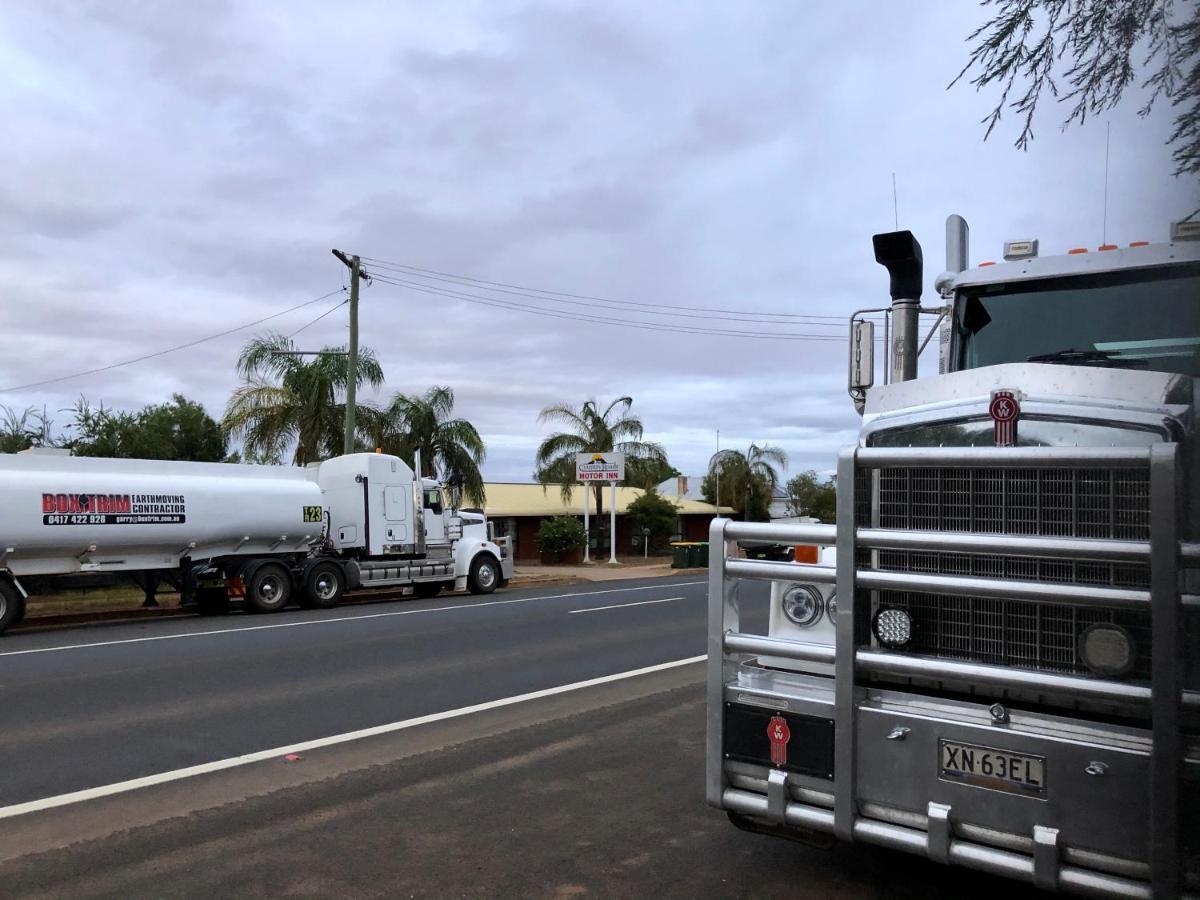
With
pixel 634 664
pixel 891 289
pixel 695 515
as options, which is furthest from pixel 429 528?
pixel 695 515

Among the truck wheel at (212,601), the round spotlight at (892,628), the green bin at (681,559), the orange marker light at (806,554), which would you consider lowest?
the green bin at (681,559)

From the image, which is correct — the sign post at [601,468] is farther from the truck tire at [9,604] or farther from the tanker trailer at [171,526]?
the truck tire at [9,604]

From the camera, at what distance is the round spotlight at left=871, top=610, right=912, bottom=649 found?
394 cm

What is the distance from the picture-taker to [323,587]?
20656 millimetres

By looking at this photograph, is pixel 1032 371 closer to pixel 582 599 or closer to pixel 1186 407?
pixel 1186 407

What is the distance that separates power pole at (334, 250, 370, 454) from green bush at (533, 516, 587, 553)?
47.9ft

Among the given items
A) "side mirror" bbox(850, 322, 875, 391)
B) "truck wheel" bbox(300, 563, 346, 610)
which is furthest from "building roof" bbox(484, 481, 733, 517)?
"side mirror" bbox(850, 322, 875, 391)

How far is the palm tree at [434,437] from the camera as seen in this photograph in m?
32.4

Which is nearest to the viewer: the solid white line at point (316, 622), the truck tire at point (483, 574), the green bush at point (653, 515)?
the solid white line at point (316, 622)

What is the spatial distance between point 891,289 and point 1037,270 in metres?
0.85

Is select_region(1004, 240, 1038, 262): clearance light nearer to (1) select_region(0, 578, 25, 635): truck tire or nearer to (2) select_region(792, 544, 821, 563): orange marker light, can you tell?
(2) select_region(792, 544, 821, 563): orange marker light

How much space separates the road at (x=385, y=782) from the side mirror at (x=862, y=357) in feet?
8.93

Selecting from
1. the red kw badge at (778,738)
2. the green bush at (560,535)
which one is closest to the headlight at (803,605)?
the red kw badge at (778,738)

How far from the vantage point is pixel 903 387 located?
4.96m
